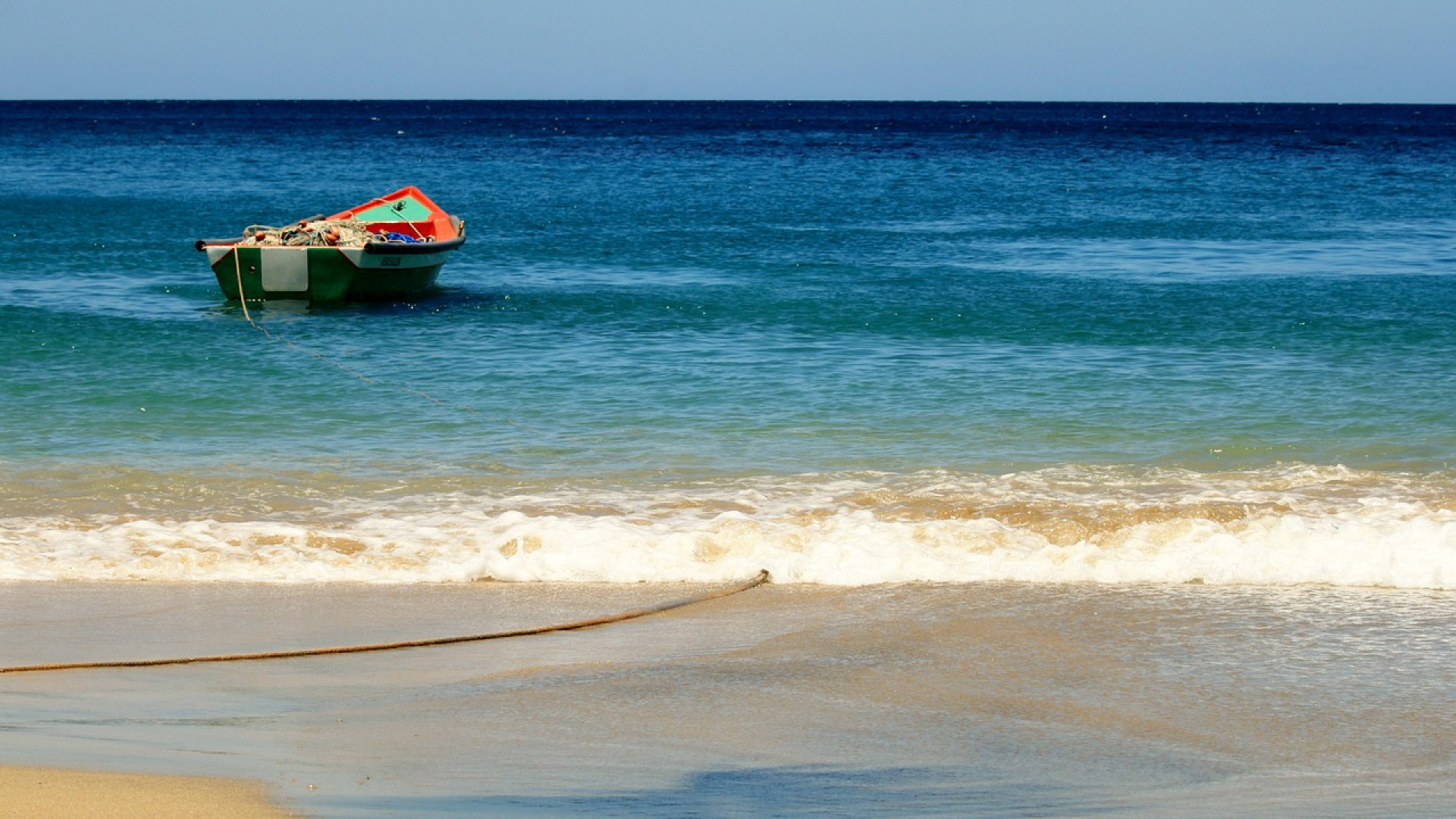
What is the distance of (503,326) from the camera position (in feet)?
55.7

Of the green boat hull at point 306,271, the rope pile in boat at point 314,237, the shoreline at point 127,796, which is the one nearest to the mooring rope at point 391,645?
the shoreline at point 127,796

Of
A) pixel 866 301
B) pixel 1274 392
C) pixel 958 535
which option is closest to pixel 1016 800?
pixel 958 535

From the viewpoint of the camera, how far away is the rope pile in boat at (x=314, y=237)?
1828cm

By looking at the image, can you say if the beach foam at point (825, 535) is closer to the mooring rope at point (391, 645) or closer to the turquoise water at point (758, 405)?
the turquoise water at point (758, 405)

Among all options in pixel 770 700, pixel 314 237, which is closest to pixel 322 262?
pixel 314 237

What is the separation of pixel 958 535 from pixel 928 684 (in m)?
2.50

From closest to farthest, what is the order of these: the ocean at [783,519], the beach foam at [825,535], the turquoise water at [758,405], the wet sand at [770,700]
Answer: the wet sand at [770,700], the ocean at [783,519], the beach foam at [825,535], the turquoise water at [758,405]

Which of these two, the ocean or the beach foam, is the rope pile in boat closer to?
the ocean

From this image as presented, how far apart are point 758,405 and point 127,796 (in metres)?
8.41

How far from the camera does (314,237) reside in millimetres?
18375

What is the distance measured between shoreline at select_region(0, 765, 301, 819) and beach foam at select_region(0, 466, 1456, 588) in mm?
2964

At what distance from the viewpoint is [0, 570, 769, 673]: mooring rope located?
545 cm

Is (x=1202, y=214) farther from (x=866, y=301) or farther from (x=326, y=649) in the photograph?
(x=326, y=649)

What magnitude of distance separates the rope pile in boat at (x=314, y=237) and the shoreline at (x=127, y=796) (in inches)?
579
